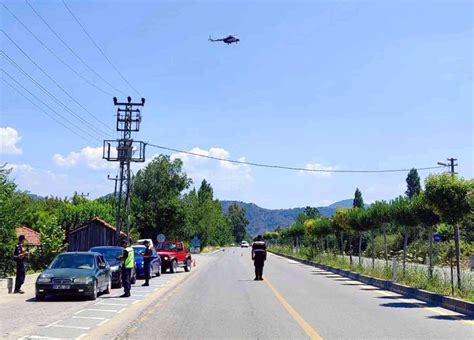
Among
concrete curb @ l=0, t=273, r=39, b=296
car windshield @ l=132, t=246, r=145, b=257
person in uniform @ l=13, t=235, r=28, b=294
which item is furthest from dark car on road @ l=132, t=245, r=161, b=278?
A: person in uniform @ l=13, t=235, r=28, b=294

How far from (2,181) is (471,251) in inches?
1265

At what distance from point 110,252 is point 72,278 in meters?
7.33

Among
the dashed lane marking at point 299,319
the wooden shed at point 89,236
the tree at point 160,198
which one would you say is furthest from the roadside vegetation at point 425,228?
the tree at point 160,198

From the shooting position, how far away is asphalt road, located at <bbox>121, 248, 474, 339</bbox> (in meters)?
10.9

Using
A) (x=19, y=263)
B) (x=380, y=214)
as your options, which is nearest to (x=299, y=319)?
(x=19, y=263)

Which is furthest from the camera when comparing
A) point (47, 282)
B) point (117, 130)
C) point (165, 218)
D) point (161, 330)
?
point (165, 218)

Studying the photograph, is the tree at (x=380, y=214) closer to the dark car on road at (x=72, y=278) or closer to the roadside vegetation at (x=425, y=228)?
the roadside vegetation at (x=425, y=228)

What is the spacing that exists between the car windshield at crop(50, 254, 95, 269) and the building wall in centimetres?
2584

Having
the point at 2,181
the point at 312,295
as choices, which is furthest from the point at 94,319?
the point at 2,181

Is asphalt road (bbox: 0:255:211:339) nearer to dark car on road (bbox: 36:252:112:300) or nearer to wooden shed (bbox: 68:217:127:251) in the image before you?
dark car on road (bbox: 36:252:112:300)

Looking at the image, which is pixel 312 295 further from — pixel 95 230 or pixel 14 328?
pixel 95 230

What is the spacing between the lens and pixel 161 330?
11250mm

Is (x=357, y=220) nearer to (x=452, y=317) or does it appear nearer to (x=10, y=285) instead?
(x=452, y=317)

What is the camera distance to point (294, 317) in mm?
13047
